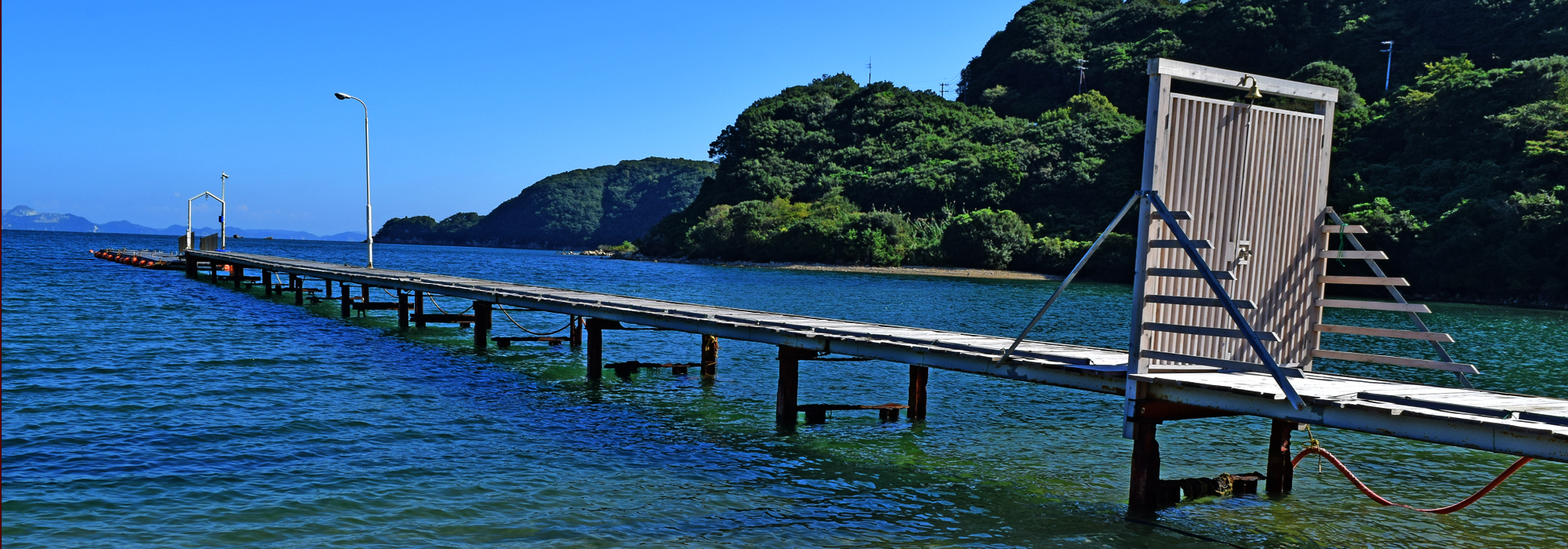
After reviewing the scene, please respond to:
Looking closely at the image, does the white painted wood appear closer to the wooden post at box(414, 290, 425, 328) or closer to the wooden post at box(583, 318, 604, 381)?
the wooden post at box(583, 318, 604, 381)

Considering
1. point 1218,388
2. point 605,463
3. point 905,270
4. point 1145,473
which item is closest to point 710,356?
point 605,463

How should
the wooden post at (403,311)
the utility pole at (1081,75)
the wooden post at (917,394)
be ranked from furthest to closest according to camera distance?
the utility pole at (1081,75)
the wooden post at (403,311)
the wooden post at (917,394)

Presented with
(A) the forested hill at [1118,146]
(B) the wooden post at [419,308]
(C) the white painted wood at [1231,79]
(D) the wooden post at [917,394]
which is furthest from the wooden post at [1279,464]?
(A) the forested hill at [1118,146]

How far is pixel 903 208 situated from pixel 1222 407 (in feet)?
355

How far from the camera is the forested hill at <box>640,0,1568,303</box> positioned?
67.5 meters

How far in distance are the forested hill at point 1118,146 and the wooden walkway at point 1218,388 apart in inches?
2427

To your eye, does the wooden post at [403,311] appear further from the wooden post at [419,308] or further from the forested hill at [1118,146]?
the forested hill at [1118,146]

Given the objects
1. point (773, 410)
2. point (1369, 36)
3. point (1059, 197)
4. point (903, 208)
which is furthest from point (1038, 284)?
point (773, 410)

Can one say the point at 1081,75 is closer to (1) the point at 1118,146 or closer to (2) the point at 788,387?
(1) the point at 1118,146

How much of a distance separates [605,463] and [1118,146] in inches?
3810

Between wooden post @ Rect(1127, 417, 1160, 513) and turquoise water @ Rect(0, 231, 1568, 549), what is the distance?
11.6 inches

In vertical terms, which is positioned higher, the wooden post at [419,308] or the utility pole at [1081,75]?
the utility pole at [1081,75]

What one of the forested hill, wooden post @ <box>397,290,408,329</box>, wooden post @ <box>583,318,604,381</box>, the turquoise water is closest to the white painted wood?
the turquoise water

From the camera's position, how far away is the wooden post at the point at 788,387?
15.7m
